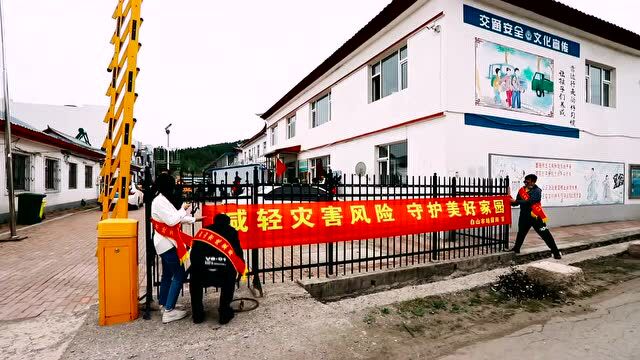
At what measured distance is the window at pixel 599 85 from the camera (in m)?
11.9

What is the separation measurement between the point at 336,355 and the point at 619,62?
1592 cm

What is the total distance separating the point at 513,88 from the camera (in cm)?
968

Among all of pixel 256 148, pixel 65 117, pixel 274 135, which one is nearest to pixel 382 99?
pixel 274 135

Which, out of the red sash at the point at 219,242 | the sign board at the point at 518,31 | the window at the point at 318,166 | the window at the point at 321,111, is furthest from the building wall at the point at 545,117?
the window at the point at 321,111

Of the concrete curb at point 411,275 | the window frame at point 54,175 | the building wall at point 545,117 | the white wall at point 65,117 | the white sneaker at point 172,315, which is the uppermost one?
the white wall at point 65,117

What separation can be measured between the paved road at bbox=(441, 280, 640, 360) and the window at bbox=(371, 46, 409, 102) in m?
7.63

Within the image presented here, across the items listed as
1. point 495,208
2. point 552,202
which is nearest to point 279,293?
point 495,208

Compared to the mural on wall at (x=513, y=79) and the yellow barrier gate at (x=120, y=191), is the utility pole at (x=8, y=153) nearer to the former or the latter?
the yellow barrier gate at (x=120, y=191)

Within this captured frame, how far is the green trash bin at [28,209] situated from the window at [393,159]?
1279 centimetres

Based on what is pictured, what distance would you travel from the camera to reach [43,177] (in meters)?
14.7

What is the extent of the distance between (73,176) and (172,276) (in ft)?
64.1

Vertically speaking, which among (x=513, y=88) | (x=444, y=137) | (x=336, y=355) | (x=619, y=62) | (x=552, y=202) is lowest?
(x=336, y=355)

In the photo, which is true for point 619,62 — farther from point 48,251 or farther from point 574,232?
point 48,251

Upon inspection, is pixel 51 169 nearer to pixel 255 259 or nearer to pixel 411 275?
pixel 255 259
